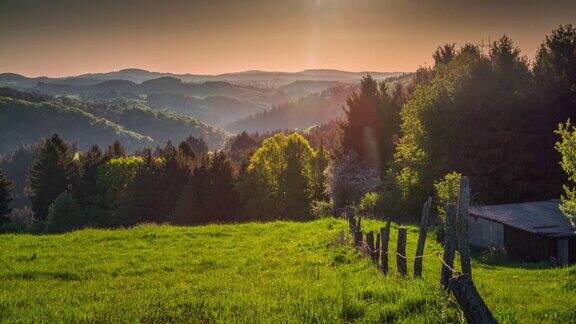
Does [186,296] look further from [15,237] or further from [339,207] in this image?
[339,207]

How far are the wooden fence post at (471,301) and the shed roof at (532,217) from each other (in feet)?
94.1

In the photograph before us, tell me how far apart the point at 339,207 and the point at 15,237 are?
4661cm

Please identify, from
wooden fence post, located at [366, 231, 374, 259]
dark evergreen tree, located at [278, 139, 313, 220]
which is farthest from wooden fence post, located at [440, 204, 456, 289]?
Answer: dark evergreen tree, located at [278, 139, 313, 220]

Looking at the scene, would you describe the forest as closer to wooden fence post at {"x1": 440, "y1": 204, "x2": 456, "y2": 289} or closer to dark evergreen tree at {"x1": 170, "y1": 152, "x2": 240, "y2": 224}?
dark evergreen tree at {"x1": 170, "y1": 152, "x2": 240, "y2": 224}

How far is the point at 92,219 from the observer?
288 feet

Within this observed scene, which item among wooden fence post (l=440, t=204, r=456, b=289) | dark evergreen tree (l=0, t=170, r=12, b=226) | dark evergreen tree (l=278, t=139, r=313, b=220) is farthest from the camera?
dark evergreen tree (l=0, t=170, r=12, b=226)

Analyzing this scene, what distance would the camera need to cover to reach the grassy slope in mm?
12180

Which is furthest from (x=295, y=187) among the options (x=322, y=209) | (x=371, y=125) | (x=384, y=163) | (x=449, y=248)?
(x=449, y=248)

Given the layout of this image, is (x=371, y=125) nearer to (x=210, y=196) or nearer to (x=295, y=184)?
(x=295, y=184)

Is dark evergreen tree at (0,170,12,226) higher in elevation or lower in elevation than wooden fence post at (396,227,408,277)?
lower

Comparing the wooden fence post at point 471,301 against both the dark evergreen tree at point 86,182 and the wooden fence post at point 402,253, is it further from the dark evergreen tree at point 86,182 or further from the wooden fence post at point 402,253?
the dark evergreen tree at point 86,182

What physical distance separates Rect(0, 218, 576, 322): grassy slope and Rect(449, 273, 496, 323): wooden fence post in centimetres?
267

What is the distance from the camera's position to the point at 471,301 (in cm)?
806

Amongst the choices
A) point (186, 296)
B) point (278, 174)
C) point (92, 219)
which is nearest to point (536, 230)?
point (186, 296)
